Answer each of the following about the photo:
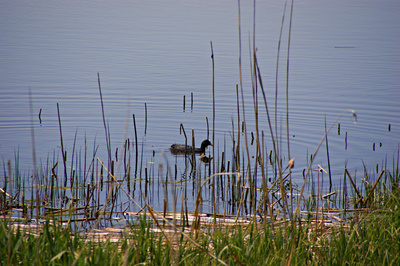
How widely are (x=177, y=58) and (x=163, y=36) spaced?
229 inches

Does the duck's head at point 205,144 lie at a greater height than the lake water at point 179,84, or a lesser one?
lesser

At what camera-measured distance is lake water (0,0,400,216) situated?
1121 cm

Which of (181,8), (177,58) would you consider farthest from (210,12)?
(177,58)

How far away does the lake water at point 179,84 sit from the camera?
441 inches

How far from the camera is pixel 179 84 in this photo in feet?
52.2

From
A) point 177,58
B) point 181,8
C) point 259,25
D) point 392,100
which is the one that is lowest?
point 392,100

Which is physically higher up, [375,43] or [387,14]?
[387,14]

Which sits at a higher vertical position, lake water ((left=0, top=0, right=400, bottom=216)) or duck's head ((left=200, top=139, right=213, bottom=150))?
lake water ((left=0, top=0, right=400, bottom=216))

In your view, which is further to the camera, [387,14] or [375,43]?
[387,14]

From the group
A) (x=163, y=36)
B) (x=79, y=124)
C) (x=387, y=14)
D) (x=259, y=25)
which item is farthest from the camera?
(x=387, y=14)

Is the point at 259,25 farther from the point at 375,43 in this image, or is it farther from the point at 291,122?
the point at 291,122

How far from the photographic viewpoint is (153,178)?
8508 mm

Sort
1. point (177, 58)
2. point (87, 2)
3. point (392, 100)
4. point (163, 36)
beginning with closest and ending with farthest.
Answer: point (392, 100) < point (177, 58) < point (163, 36) < point (87, 2)

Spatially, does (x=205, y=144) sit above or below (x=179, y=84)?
below
